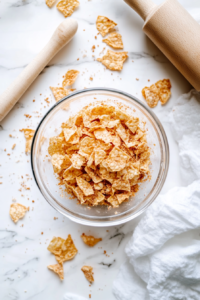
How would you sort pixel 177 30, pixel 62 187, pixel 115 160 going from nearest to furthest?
pixel 115 160, pixel 177 30, pixel 62 187

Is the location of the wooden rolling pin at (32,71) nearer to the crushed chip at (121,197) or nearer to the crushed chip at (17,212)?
the crushed chip at (17,212)

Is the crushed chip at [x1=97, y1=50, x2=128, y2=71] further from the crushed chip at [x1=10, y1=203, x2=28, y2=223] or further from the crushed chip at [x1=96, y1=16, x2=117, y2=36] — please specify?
the crushed chip at [x1=10, y1=203, x2=28, y2=223]

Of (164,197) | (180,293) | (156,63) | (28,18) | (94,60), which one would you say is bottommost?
(180,293)

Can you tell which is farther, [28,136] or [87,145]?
[28,136]

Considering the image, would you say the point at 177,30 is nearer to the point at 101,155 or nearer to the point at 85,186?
the point at 101,155

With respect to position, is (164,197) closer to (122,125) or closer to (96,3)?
(122,125)

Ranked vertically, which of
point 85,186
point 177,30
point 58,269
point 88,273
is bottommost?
point 88,273

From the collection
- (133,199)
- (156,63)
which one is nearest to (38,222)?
(133,199)

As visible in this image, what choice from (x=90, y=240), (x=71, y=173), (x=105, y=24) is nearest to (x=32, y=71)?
(x=105, y=24)
